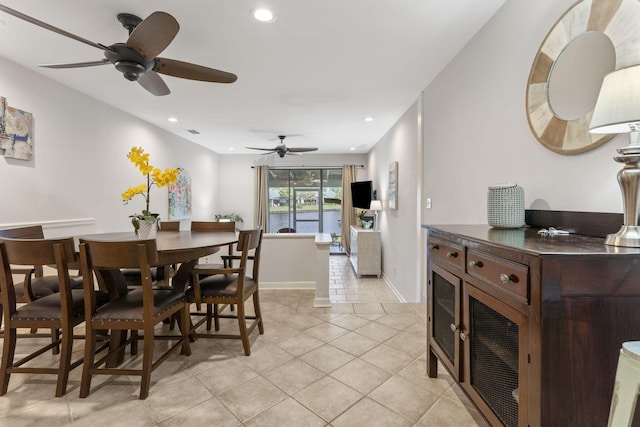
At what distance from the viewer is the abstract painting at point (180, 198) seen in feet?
17.5

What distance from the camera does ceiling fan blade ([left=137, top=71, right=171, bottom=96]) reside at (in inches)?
83.4

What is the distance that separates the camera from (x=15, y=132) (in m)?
Answer: 2.73

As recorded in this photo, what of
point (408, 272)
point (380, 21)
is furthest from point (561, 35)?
point (408, 272)

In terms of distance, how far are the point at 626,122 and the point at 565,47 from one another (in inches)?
31.4

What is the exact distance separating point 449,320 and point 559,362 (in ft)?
2.25

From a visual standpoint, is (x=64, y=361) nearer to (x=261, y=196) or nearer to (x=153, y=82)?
(x=153, y=82)

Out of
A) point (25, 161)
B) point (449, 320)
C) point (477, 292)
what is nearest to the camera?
point (477, 292)

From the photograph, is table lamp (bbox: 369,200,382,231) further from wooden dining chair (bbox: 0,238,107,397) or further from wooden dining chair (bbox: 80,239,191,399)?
wooden dining chair (bbox: 0,238,107,397)

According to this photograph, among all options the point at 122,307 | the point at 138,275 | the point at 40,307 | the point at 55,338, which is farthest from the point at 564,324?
the point at 55,338

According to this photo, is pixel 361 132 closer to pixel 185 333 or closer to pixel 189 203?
pixel 189 203

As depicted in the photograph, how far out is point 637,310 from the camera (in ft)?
2.77

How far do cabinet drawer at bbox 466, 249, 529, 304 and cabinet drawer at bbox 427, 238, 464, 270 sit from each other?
0.07 meters

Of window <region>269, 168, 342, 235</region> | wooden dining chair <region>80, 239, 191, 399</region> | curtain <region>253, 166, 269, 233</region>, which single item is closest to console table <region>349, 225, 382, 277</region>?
window <region>269, 168, 342, 235</region>

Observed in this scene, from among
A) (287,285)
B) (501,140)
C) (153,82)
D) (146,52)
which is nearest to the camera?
(146,52)
